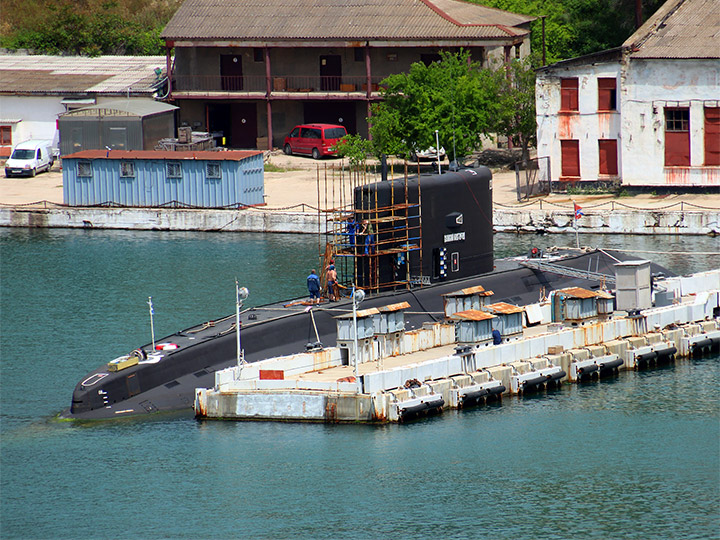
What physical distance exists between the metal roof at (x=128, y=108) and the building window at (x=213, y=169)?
11648mm

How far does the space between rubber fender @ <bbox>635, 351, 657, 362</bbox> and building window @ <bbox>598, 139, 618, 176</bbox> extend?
92.9 feet

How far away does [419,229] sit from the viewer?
1576 inches

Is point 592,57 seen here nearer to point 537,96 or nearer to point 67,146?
point 537,96

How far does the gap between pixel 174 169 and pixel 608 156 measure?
2184 centimetres

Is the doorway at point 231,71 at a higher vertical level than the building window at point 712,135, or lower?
higher

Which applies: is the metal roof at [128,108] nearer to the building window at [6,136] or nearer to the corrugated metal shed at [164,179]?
the building window at [6,136]

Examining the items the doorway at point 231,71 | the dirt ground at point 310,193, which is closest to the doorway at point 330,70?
the doorway at point 231,71

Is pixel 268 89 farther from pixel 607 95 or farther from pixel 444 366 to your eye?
pixel 444 366

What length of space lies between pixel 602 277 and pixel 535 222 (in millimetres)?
18233

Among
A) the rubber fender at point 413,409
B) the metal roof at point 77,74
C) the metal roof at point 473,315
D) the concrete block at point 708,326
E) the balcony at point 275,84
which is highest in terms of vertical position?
the metal roof at point 77,74

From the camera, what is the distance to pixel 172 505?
30.0 metres

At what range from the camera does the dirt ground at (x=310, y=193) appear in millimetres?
65188

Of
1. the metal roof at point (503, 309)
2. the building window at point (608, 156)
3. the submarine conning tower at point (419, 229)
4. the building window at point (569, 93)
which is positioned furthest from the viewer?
the building window at point (608, 156)

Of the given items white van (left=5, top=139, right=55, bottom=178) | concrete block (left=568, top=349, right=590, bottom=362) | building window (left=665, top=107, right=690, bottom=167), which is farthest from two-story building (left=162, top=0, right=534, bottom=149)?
concrete block (left=568, top=349, right=590, bottom=362)
